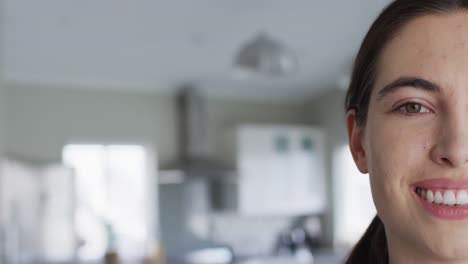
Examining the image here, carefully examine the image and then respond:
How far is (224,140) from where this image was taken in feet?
24.1

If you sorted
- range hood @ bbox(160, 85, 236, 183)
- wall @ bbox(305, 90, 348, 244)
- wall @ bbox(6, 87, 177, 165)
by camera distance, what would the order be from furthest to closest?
wall @ bbox(305, 90, 348, 244), range hood @ bbox(160, 85, 236, 183), wall @ bbox(6, 87, 177, 165)

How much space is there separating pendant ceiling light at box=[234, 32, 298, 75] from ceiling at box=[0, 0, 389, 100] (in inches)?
34.2

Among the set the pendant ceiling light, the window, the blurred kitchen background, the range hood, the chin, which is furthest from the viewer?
the range hood

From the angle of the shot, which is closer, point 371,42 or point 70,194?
point 371,42

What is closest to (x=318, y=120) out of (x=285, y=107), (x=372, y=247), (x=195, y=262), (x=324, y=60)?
(x=285, y=107)

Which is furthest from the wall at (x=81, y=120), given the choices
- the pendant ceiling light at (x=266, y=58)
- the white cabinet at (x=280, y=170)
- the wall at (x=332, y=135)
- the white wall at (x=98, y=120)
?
the pendant ceiling light at (x=266, y=58)

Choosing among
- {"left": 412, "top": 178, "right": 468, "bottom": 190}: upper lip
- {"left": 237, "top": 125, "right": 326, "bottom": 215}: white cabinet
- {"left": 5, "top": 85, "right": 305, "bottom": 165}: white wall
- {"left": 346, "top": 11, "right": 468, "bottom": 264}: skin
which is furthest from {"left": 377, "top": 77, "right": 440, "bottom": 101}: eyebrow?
{"left": 237, "top": 125, "right": 326, "bottom": 215}: white cabinet

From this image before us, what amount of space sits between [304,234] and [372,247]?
682 cm

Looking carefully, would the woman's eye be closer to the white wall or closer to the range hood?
the white wall

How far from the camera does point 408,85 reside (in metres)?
0.64

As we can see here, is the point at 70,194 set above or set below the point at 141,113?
below

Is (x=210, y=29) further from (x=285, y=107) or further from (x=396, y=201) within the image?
(x=396, y=201)

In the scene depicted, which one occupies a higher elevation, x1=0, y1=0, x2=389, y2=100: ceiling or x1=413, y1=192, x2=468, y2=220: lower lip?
x1=0, y1=0, x2=389, y2=100: ceiling

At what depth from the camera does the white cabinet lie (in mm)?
6934
